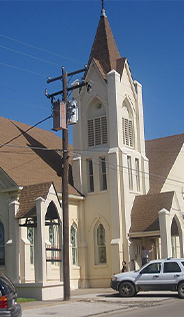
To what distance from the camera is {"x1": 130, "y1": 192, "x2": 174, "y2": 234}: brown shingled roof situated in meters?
28.2

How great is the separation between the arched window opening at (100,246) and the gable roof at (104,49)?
900 cm

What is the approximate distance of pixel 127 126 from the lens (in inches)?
1211

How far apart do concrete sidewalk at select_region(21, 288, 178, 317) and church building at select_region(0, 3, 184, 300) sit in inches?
204

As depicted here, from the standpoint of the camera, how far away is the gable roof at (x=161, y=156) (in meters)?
32.7

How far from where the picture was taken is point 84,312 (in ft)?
53.9

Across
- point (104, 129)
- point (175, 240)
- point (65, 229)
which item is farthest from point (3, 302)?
point (175, 240)

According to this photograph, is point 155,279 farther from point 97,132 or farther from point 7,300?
point 97,132

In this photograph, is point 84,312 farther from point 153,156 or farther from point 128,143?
point 153,156

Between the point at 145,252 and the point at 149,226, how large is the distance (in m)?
1.92

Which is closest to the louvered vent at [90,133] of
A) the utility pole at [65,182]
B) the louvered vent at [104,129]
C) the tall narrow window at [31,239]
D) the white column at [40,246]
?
the louvered vent at [104,129]

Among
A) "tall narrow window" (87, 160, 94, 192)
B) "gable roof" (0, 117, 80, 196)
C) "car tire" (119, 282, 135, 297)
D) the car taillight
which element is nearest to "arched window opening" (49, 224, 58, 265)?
"gable roof" (0, 117, 80, 196)

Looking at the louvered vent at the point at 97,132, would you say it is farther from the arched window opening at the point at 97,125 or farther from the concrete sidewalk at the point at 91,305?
the concrete sidewalk at the point at 91,305

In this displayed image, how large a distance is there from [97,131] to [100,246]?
6698 mm

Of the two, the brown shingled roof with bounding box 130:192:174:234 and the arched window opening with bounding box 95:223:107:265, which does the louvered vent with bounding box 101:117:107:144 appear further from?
the arched window opening with bounding box 95:223:107:265
